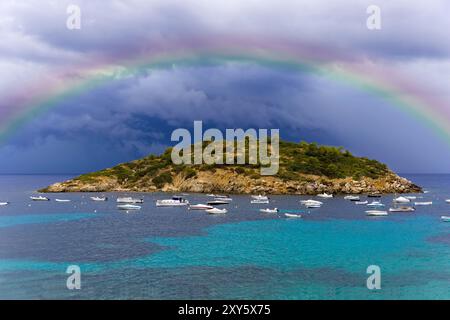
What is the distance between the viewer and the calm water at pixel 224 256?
126ft

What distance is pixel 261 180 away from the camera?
172250 millimetres

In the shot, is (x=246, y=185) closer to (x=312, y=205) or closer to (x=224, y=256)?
(x=312, y=205)

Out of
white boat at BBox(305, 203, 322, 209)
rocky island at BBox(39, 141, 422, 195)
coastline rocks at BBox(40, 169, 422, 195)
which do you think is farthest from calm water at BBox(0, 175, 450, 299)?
rocky island at BBox(39, 141, 422, 195)

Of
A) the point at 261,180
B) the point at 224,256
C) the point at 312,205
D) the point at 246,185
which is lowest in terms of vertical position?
the point at 224,256

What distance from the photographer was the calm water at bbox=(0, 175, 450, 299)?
3840 centimetres

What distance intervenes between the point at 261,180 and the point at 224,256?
120 metres

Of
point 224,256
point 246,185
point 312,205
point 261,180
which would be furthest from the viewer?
point 261,180

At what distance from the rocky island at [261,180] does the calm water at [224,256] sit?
2926 inches

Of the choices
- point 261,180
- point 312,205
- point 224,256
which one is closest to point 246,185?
point 261,180

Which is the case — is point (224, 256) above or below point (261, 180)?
below

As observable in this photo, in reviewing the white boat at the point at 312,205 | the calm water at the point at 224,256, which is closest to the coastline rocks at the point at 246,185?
the white boat at the point at 312,205

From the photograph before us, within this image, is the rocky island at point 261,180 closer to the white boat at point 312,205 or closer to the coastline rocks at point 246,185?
the coastline rocks at point 246,185
